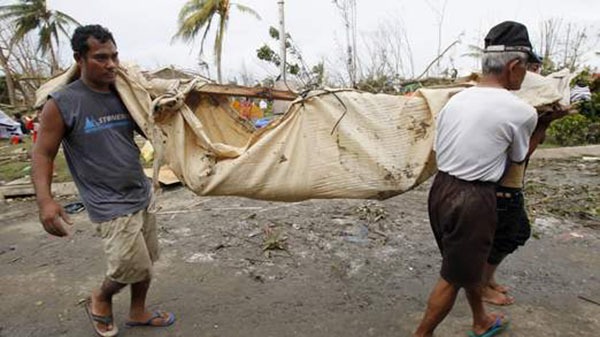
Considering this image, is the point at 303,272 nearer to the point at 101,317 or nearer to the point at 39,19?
the point at 101,317

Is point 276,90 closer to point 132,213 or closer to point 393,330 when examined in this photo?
point 132,213

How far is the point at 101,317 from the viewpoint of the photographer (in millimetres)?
2469

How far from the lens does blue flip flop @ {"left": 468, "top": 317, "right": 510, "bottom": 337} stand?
A: 2299 millimetres

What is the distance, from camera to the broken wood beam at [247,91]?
2465mm

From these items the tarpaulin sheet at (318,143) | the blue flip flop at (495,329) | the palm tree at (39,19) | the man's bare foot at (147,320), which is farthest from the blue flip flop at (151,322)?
the palm tree at (39,19)

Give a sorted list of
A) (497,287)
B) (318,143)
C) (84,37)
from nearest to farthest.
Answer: (84,37), (318,143), (497,287)

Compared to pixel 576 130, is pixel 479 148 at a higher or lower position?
higher

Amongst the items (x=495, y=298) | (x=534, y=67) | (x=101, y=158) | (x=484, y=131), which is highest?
(x=534, y=67)

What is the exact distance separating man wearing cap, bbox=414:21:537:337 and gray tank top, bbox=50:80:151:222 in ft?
5.15

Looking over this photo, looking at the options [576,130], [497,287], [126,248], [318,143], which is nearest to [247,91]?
[318,143]

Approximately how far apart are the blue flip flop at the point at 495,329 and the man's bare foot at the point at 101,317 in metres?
2.00

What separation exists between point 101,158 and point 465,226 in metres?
1.78

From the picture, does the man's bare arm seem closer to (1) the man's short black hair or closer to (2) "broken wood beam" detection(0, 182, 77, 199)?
(1) the man's short black hair

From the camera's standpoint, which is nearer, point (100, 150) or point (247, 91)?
point (100, 150)
